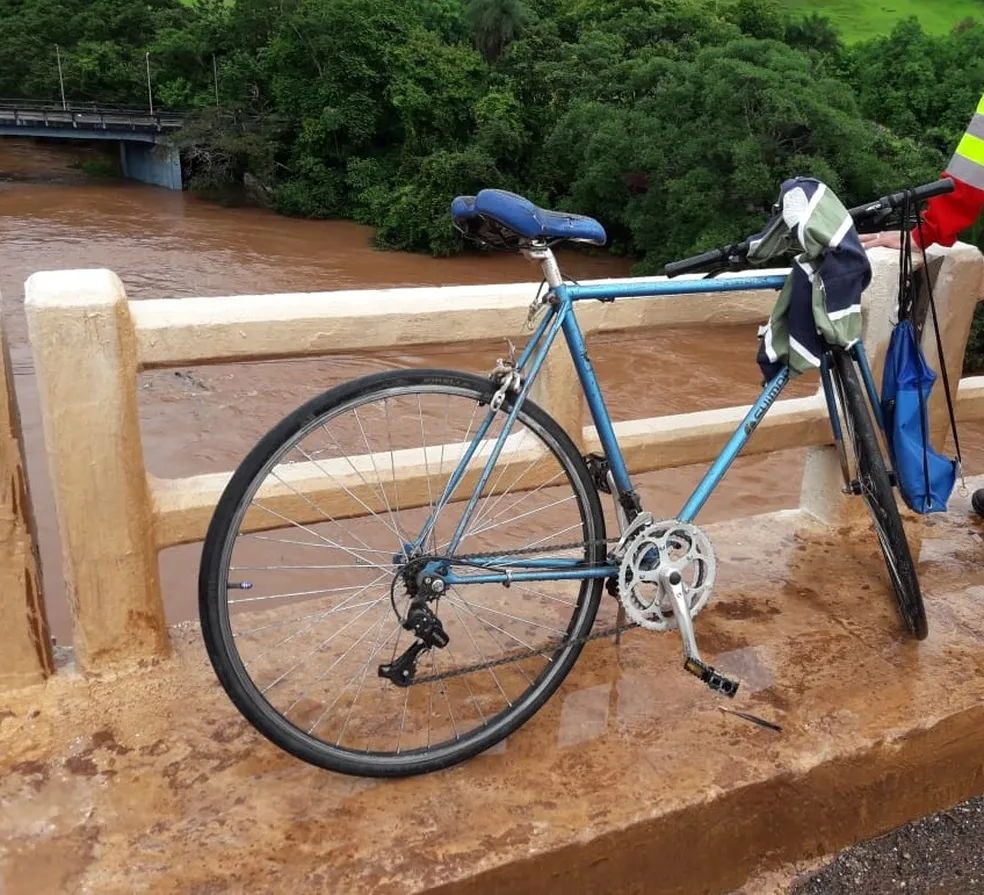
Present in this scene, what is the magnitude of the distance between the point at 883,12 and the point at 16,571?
174 ft

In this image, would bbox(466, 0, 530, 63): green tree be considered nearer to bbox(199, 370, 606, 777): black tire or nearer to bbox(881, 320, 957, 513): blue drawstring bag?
bbox(881, 320, 957, 513): blue drawstring bag

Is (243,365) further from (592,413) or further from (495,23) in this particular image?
(495,23)

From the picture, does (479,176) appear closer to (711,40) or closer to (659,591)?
(711,40)

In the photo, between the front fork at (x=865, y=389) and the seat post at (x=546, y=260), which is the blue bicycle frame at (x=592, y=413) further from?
the front fork at (x=865, y=389)

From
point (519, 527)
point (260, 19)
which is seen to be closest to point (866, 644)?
point (519, 527)

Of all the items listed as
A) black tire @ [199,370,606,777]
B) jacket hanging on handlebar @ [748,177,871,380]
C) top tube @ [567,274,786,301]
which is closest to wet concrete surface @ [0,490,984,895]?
black tire @ [199,370,606,777]

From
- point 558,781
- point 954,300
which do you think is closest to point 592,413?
point 558,781

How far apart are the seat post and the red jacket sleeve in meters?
1.31

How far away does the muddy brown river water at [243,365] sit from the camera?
12859mm

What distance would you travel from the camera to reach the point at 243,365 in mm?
16828

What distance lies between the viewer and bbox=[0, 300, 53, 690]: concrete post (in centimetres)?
231

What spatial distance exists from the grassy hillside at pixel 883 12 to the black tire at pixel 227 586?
44971 millimetres

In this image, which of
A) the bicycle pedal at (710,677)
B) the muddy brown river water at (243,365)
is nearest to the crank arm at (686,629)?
the bicycle pedal at (710,677)

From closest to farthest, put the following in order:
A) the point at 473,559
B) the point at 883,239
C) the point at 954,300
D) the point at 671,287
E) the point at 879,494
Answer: the point at 473,559
the point at 671,287
the point at 879,494
the point at 883,239
the point at 954,300
